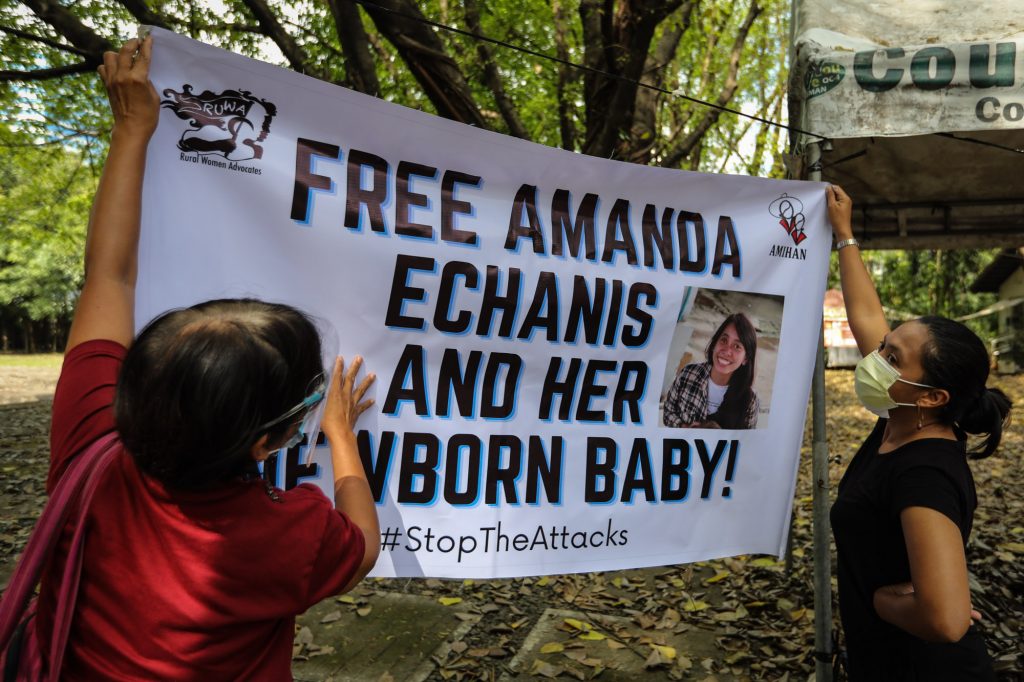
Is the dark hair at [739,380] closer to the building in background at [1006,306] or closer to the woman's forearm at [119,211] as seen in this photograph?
the woman's forearm at [119,211]

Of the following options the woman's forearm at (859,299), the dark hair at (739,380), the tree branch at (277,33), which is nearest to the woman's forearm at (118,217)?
the dark hair at (739,380)

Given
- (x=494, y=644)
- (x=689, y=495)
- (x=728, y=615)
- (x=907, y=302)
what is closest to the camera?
(x=689, y=495)

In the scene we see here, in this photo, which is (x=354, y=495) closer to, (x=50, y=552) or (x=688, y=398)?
(x=50, y=552)

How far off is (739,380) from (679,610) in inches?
96.5

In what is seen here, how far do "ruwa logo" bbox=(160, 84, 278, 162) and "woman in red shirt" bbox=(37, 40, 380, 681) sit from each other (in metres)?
0.83

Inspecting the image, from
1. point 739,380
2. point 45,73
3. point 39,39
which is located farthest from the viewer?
point 45,73

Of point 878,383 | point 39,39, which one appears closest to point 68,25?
point 39,39

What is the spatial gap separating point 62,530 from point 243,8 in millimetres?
6615

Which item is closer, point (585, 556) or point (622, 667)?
point (585, 556)

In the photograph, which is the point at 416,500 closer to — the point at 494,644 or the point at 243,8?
the point at 494,644

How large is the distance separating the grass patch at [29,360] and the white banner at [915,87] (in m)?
28.8

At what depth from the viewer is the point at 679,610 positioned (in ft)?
16.1

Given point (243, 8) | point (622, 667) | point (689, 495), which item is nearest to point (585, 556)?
point (689, 495)

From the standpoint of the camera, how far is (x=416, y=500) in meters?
2.49
